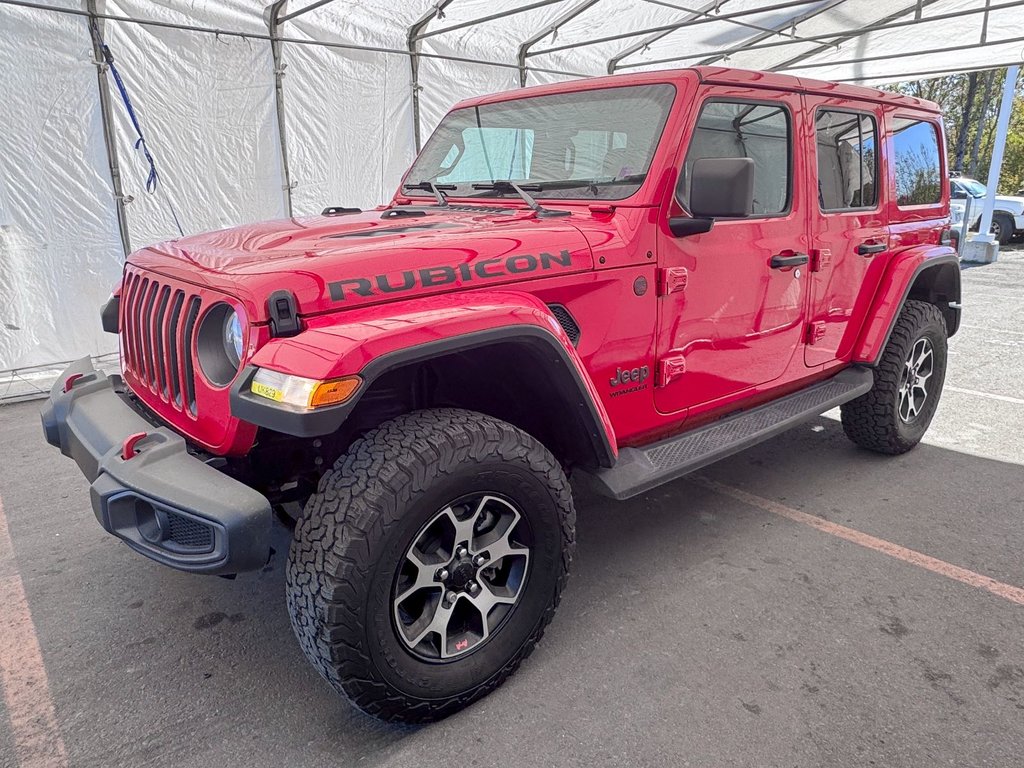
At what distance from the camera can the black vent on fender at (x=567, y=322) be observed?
2344 mm

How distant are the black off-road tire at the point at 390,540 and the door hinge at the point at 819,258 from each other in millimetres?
1755

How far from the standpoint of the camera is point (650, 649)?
96.0 inches

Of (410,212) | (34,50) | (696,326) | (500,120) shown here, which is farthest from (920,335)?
(34,50)

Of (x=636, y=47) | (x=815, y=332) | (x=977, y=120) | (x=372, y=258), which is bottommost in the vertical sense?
(x=815, y=332)

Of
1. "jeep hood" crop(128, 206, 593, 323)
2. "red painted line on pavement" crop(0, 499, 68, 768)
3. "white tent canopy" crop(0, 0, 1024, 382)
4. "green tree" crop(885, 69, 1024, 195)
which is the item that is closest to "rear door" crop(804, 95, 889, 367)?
"jeep hood" crop(128, 206, 593, 323)

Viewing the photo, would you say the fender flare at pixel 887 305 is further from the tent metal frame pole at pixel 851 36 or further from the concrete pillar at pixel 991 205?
the concrete pillar at pixel 991 205

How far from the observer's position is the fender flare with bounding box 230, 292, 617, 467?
175 cm

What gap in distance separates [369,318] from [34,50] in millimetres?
5270

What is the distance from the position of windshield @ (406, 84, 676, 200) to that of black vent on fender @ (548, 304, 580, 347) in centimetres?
54

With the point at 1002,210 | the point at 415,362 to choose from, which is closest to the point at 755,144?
the point at 415,362

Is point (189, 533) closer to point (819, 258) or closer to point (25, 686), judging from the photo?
point (25, 686)

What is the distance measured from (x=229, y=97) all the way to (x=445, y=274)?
5395mm

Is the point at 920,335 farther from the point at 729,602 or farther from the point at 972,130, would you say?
the point at 972,130

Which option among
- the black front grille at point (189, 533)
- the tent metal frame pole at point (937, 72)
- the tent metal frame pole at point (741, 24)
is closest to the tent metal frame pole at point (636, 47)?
the tent metal frame pole at point (741, 24)
